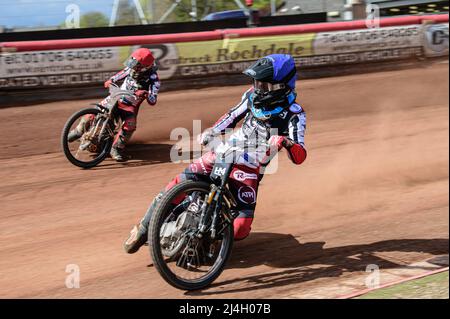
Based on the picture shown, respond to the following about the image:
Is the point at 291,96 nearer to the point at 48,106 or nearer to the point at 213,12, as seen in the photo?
the point at 48,106

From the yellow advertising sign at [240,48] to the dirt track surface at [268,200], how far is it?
2.43 ft

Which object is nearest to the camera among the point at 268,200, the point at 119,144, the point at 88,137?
the point at 268,200

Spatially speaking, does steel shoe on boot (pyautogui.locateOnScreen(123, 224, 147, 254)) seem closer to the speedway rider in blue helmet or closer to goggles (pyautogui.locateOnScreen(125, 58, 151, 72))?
the speedway rider in blue helmet

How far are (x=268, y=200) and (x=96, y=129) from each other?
2708mm

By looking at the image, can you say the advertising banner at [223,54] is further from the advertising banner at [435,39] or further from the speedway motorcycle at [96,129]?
the speedway motorcycle at [96,129]

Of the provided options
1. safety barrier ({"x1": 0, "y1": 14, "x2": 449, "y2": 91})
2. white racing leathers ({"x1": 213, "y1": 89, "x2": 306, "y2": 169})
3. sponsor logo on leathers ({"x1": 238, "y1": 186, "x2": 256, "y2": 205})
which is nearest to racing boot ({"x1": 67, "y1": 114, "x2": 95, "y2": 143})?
safety barrier ({"x1": 0, "y1": 14, "x2": 449, "y2": 91})

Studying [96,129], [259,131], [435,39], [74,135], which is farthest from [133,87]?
[435,39]

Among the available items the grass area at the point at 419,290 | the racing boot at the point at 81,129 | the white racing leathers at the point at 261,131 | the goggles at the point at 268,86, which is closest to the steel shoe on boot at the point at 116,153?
the racing boot at the point at 81,129

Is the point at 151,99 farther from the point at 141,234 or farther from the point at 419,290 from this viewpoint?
the point at 419,290

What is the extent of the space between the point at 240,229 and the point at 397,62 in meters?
9.79

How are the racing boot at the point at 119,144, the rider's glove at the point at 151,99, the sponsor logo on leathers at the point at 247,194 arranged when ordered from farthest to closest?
the racing boot at the point at 119,144 → the rider's glove at the point at 151,99 → the sponsor logo on leathers at the point at 247,194

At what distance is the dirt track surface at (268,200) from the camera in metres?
5.16

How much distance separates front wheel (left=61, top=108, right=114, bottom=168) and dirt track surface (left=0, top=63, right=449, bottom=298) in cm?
18

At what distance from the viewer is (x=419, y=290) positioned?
4.60 m
